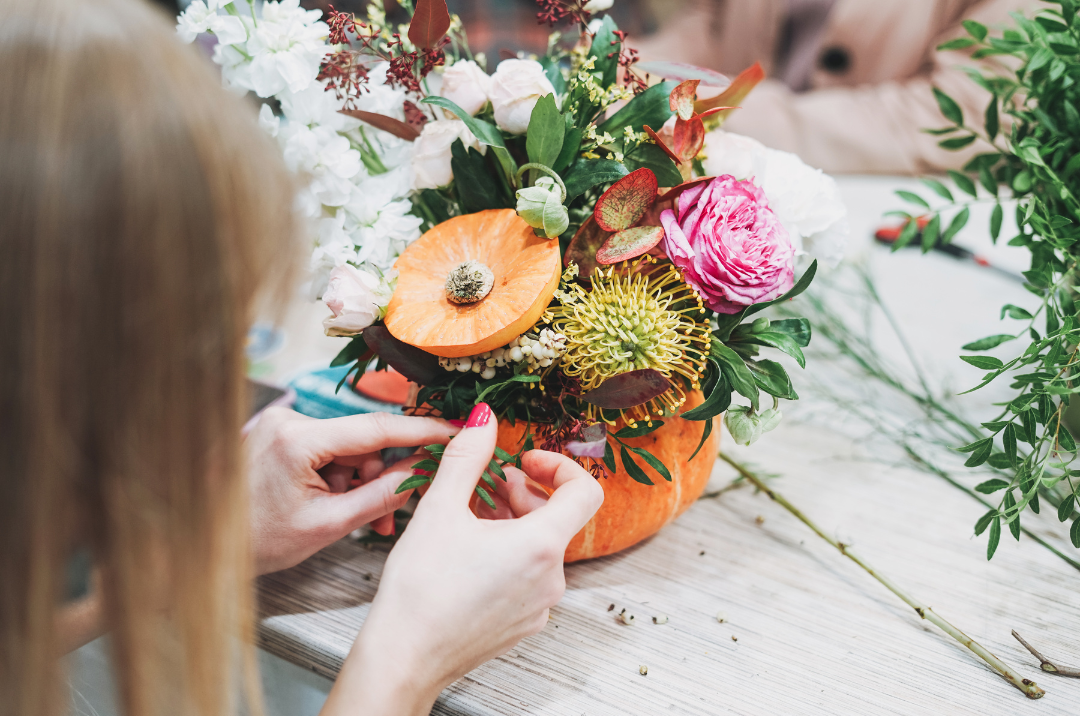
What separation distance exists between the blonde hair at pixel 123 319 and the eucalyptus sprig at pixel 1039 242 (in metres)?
0.57

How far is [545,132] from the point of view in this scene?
0.51 metres

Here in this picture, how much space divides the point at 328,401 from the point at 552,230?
356 mm

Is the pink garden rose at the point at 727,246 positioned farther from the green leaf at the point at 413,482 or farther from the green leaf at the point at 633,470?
the green leaf at the point at 413,482

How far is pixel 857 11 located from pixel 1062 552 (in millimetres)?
1730

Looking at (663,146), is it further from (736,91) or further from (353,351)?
(353,351)

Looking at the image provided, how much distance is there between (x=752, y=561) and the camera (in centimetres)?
66

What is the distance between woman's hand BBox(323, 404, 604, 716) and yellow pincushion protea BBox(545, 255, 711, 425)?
0.09 metres

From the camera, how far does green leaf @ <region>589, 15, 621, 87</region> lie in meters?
0.59

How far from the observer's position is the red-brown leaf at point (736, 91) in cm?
59

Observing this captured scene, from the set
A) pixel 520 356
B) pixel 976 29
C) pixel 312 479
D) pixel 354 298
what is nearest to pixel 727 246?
pixel 520 356

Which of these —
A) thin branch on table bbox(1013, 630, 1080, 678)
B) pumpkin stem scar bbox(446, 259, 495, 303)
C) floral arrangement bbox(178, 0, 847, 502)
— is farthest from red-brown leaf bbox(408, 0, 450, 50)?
thin branch on table bbox(1013, 630, 1080, 678)

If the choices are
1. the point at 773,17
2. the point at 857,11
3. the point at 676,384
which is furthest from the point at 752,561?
the point at 773,17

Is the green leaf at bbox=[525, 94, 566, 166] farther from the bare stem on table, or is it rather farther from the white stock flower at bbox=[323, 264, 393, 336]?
the bare stem on table

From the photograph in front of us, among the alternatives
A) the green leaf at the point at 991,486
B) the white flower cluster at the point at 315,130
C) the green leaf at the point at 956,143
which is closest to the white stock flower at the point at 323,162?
the white flower cluster at the point at 315,130
